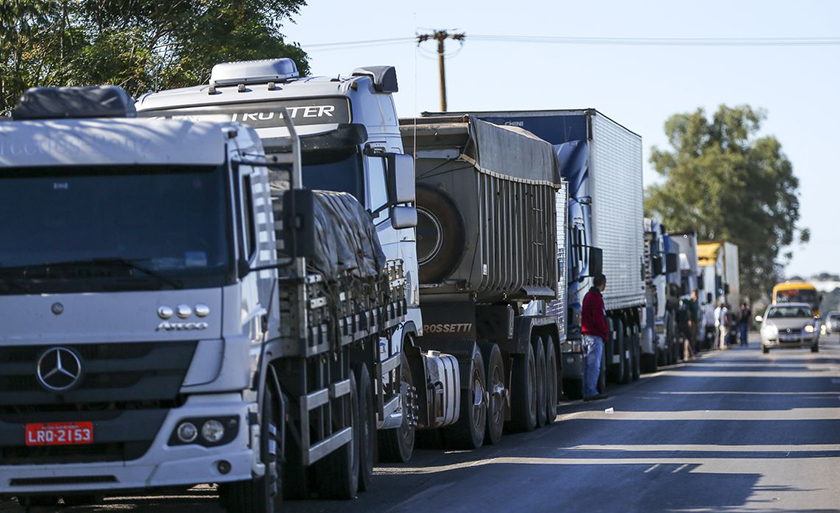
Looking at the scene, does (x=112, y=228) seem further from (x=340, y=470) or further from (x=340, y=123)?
(x=340, y=123)

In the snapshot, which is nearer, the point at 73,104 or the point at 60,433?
the point at 60,433

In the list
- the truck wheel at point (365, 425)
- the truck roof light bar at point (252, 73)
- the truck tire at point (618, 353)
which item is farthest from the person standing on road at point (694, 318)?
the truck wheel at point (365, 425)

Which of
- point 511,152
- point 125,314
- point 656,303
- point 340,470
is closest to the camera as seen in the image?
point 125,314

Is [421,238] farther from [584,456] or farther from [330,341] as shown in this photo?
[330,341]

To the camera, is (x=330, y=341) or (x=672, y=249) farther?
(x=672, y=249)

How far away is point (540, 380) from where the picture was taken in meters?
18.6

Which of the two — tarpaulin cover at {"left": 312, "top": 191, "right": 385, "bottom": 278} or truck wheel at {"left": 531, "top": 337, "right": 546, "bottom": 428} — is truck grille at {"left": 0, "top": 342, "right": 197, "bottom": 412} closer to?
tarpaulin cover at {"left": 312, "top": 191, "right": 385, "bottom": 278}

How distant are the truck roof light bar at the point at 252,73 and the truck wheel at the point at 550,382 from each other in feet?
22.0

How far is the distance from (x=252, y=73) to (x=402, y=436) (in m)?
3.57

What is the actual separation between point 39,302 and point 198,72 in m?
13.0

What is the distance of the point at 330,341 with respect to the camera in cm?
1070

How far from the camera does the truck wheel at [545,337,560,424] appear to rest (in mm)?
18938

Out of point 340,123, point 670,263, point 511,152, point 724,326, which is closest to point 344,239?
point 340,123

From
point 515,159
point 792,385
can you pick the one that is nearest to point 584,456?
point 515,159
